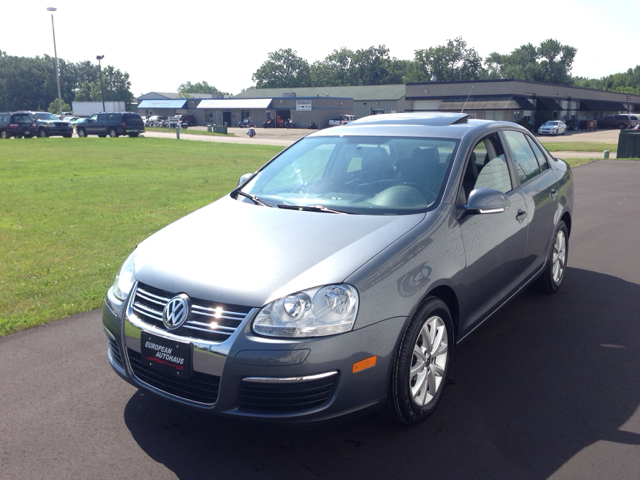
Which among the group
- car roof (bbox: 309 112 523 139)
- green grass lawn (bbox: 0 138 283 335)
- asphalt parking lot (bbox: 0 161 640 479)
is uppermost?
car roof (bbox: 309 112 523 139)

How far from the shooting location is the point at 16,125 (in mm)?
39688

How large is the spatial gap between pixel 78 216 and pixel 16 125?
34.5 m

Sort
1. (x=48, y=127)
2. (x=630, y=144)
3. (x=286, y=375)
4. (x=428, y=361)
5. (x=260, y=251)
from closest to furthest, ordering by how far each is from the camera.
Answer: (x=286, y=375) < (x=260, y=251) < (x=428, y=361) < (x=630, y=144) < (x=48, y=127)

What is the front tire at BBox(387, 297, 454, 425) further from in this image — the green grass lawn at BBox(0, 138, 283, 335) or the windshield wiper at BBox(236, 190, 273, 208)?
the green grass lawn at BBox(0, 138, 283, 335)

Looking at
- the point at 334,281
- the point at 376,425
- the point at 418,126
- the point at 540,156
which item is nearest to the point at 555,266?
the point at 540,156

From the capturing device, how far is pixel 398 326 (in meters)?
3.13

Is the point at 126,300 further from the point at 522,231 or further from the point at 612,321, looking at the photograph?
the point at 612,321

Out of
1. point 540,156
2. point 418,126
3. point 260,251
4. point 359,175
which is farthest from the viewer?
point 540,156

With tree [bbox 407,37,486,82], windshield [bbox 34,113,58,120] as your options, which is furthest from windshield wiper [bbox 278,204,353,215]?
tree [bbox 407,37,486,82]

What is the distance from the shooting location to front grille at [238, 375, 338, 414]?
2883mm

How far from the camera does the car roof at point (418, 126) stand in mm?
4504

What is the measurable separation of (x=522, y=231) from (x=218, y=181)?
11804mm

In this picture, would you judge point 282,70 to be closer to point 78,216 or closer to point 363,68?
point 363,68

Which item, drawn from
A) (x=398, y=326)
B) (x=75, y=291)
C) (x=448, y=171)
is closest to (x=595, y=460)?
(x=398, y=326)
